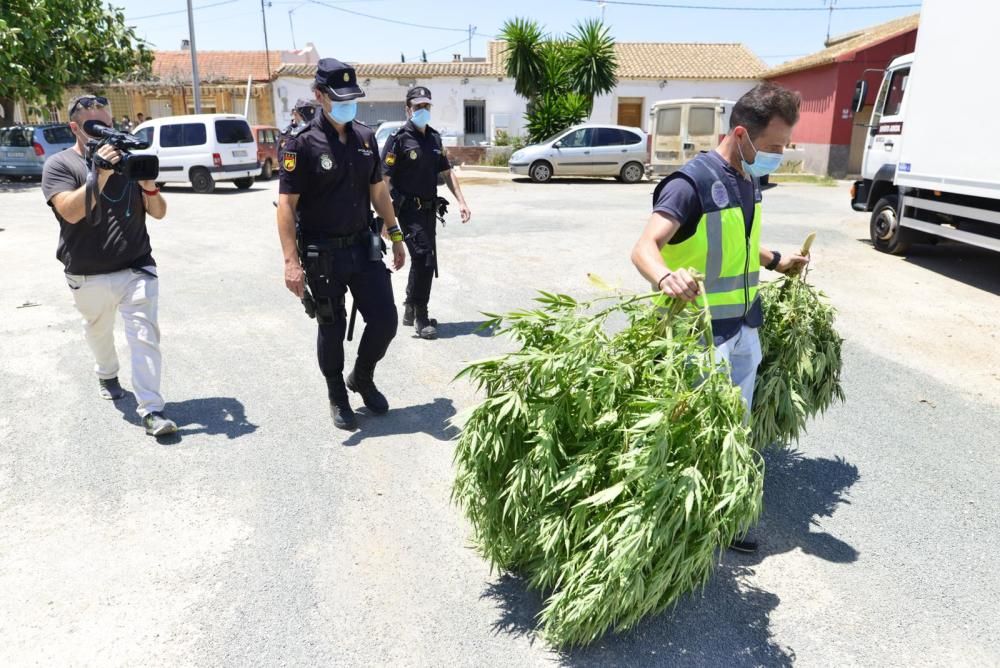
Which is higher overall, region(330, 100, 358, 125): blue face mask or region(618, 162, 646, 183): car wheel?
region(330, 100, 358, 125): blue face mask

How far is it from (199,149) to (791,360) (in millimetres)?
16592

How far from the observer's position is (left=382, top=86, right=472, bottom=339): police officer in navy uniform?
19.7 feet

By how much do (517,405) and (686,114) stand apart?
22.0 metres

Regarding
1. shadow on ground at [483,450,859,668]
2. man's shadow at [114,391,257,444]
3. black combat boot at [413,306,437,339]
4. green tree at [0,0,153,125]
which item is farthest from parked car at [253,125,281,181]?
shadow on ground at [483,450,859,668]

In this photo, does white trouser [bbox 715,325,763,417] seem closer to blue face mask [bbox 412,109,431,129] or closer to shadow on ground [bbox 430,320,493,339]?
shadow on ground [bbox 430,320,493,339]

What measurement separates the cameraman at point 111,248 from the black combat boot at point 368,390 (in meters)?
1.08

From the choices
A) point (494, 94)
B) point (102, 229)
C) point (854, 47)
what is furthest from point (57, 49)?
point (854, 47)

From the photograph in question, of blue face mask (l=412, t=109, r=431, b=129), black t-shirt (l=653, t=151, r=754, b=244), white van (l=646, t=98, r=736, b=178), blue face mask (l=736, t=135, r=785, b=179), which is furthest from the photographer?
white van (l=646, t=98, r=736, b=178)

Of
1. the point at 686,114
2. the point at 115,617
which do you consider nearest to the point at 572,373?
the point at 115,617

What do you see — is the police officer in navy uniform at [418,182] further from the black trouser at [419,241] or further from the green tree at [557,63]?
the green tree at [557,63]

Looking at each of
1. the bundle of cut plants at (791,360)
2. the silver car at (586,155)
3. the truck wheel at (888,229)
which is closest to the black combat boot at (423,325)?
the bundle of cut plants at (791,360)

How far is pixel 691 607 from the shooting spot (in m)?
2.85

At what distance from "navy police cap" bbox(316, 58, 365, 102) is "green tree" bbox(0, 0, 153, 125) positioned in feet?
64.1

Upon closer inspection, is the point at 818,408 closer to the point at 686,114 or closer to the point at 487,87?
the point at 686,114
